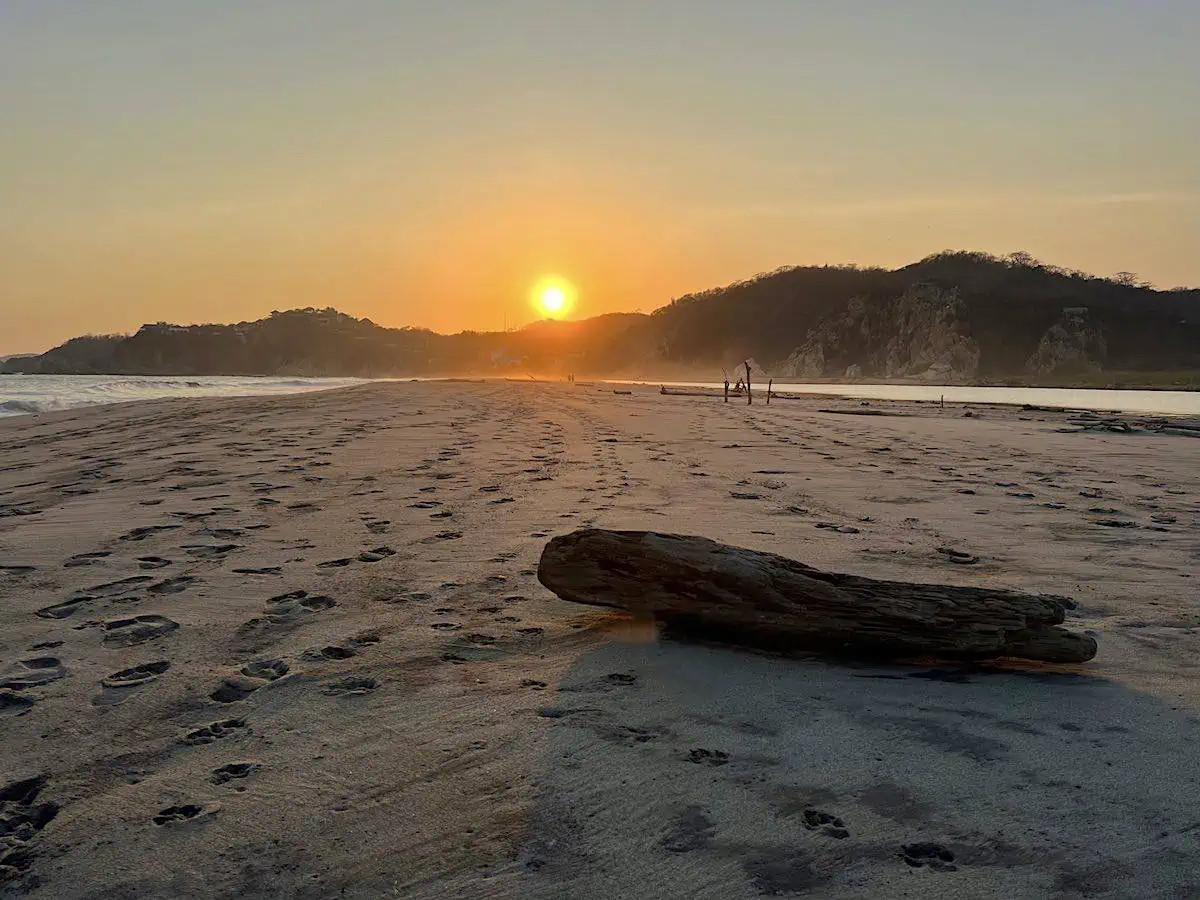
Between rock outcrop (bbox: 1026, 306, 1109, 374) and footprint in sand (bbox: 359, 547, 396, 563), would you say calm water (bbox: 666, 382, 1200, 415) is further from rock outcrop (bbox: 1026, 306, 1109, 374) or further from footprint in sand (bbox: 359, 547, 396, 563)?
rock outcrop (bbox: 1026, 306, 1109, 374)

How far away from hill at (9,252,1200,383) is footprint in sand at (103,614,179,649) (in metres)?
80.7

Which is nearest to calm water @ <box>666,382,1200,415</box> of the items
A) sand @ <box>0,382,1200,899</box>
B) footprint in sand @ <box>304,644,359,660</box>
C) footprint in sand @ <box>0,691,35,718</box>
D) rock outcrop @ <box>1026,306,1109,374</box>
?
sand @ <box>0,382,1200,899</box>

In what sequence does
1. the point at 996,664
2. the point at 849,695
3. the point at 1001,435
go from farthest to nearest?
the point at 1001,435 → the point at 996,664 → the point at 849,695

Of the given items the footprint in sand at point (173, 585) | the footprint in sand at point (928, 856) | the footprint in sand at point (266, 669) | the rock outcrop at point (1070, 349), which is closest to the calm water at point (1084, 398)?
the footprint in sand at point (928, 856)

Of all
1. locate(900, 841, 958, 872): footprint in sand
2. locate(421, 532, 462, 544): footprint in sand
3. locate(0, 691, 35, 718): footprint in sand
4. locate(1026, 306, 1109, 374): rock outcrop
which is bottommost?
locate(900, 841, 958, 872): footprint in sand

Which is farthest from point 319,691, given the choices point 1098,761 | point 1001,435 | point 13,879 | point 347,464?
point 1001,435

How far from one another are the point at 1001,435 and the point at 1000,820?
13.5 metres

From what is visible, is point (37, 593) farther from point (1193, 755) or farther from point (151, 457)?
point (151, 457)

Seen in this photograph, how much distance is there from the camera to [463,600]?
395 cm

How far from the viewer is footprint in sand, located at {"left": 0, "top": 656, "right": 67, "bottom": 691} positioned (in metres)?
2.95

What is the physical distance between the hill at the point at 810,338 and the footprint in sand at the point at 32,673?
266 ft

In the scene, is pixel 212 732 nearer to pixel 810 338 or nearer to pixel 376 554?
pixel 376 554

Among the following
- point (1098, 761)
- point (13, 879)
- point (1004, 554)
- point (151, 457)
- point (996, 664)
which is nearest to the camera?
point (13, 879)

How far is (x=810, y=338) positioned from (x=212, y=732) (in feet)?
345
